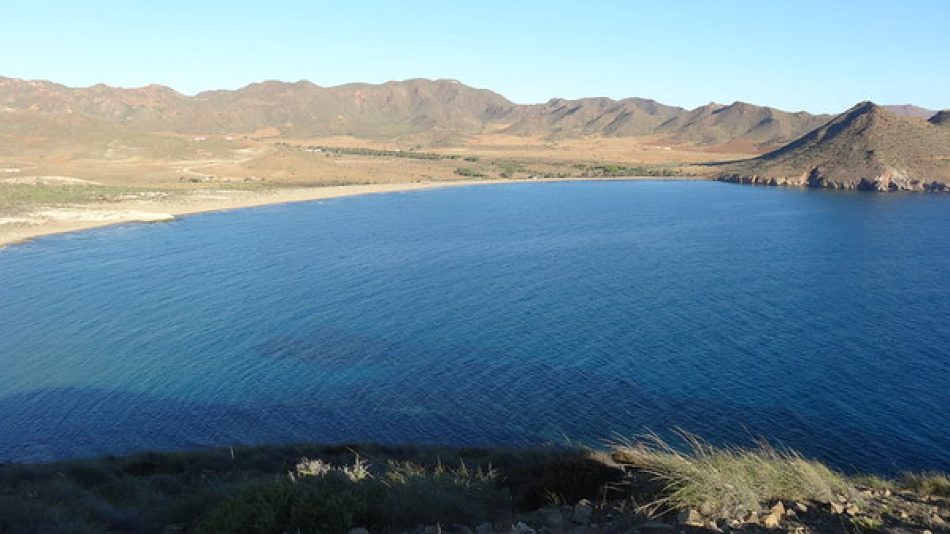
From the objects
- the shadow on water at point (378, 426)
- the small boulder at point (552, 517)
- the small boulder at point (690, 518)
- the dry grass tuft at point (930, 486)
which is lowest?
the shadow on water at point (378, 426)

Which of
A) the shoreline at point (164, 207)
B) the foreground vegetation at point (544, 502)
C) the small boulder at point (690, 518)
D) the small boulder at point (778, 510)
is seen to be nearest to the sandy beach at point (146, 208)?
the shoreline at point (164, 207)

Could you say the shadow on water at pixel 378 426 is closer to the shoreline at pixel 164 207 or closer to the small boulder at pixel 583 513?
the small boulder at pixel 583 513

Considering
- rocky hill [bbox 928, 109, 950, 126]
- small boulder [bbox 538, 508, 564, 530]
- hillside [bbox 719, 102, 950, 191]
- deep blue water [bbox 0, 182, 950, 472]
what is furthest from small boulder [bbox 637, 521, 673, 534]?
rocky hill [bbox 928, 109, 950, 126]

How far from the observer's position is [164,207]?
8306cm

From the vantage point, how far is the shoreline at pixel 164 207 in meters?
64.9

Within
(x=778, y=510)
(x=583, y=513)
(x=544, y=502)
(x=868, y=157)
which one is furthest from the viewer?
(x=868, y=157)

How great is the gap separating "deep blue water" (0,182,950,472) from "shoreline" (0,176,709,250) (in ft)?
14.3

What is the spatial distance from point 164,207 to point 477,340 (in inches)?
2416

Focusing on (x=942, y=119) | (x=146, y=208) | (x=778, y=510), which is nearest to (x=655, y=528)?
(x=778, y=510)

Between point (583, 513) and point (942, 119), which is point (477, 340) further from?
point (942, 119)

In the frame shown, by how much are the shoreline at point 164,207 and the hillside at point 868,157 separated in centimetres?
5888

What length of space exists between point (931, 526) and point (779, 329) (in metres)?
27.2

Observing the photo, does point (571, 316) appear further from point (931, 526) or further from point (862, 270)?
point (931, 526)

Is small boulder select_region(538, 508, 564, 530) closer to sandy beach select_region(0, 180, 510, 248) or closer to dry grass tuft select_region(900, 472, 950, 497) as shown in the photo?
dry grass tuft select_region(900, 472, 950, 497)
